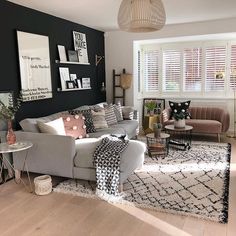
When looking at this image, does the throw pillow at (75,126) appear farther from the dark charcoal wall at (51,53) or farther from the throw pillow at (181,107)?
the throw pillow at (181,107)

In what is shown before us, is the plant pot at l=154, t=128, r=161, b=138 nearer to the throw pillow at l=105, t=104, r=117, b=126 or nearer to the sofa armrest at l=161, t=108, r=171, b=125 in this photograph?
the throw pillow at l=105, t=104, r=117, b=126

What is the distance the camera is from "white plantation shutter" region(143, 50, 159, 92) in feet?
22.7

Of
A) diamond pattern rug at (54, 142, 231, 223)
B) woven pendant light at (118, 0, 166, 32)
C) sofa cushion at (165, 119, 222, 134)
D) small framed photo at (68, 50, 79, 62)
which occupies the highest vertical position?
woven pendant light at (118, 0, 166, 32)

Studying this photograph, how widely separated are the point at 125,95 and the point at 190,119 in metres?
1.65

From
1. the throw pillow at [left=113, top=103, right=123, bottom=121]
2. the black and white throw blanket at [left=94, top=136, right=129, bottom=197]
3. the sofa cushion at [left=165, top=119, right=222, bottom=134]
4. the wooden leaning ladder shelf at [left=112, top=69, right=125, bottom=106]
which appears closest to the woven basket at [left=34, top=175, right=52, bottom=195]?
the black and white throw blanket at [left=94, top=136, right=129, bottom=197]

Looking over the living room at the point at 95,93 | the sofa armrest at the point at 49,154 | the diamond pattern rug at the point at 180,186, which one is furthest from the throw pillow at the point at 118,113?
the sofa armrest at the point at 49,154

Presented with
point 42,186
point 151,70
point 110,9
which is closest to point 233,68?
point 151,70

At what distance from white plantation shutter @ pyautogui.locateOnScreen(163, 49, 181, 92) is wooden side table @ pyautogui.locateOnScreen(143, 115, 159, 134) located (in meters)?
0.97

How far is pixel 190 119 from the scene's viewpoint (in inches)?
238

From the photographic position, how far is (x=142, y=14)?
2703mm

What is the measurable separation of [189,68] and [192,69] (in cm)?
8

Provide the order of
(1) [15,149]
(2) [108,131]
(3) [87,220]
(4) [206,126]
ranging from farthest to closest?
(4) [206,126] < (2) [108,131] < (1) [15,149] < (3) [87,220]

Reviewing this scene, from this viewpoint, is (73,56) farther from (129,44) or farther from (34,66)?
(129,44)

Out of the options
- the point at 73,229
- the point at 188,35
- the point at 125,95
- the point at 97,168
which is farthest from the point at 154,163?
the point at 188,35
